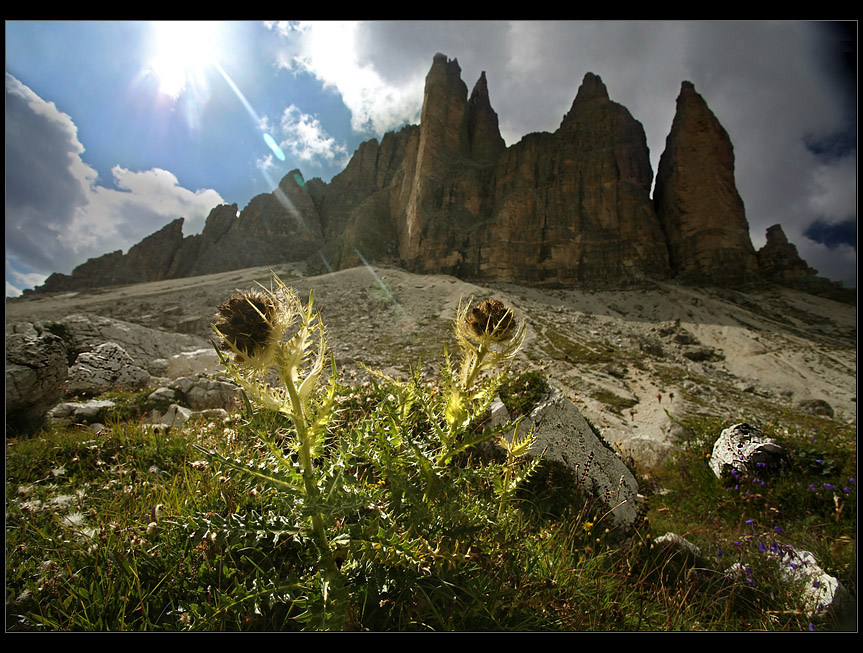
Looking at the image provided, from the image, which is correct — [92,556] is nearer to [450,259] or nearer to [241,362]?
[241,362]

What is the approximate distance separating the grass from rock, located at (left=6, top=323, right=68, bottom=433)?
242 cm

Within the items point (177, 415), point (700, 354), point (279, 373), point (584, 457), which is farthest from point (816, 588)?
point (700, 354)

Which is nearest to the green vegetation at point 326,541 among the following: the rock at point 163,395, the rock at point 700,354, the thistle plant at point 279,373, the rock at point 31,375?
the thistle plant at point 279,373

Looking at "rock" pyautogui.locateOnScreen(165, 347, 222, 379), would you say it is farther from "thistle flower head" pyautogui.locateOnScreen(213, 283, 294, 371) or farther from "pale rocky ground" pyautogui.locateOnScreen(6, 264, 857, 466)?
"thistle flower head" pyautogui.locateOnScreen(213, 283, 294, 371)

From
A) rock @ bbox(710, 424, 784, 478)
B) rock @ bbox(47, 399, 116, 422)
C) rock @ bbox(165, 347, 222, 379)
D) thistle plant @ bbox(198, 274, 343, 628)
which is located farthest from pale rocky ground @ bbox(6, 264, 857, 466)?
thistle plant @ bbox(198, 274, 343, 628)

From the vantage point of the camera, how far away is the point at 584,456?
4.12 metres

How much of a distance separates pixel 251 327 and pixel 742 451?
7.83 meters

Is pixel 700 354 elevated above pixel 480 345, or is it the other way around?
pixel 480 345

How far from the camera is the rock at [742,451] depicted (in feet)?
18.5

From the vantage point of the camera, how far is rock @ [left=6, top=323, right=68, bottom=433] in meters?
5.58

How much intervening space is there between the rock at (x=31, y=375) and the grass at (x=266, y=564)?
7.95ft

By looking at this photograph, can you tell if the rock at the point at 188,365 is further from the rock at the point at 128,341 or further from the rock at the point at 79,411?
the rock at the point at 79,411

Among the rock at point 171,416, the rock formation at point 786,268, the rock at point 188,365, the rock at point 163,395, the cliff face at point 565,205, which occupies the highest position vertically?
the cliff face at point 565,205

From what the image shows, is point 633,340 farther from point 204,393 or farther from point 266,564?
point 266,564
